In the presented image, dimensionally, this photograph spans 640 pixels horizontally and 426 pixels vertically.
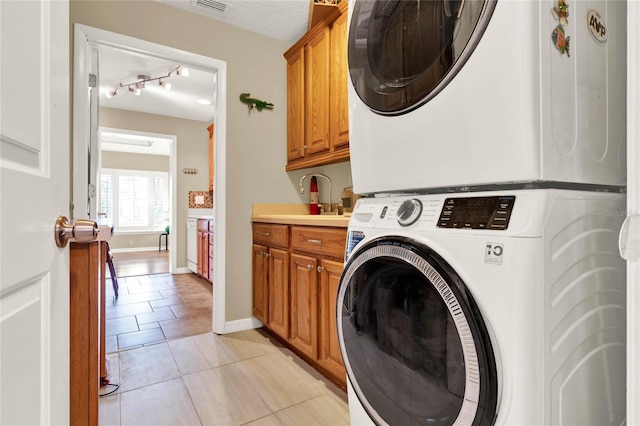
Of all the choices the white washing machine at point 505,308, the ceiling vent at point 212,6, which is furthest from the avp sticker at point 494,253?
the ceiling vent at point 212,6

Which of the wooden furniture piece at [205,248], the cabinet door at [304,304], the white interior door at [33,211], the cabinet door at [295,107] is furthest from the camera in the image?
the wooden furniture piece at [205,248]

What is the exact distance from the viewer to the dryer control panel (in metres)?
0.69

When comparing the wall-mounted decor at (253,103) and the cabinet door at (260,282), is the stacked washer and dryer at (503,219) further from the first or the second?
the wall-mounted decor at (253,103)

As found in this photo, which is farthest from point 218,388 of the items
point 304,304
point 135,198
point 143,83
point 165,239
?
point 135,198

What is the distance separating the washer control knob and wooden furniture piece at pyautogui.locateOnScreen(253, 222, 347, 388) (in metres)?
0.69

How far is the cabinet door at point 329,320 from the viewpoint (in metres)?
1.64

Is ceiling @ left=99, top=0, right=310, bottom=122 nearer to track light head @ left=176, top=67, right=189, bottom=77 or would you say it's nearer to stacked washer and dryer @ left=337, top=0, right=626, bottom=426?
track light head @ left=176, top=67, right=189, bottom=77

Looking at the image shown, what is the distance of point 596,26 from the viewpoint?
30.7 inches

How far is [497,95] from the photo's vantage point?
0.71 meters

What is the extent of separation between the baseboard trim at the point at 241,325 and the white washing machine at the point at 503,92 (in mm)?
1977

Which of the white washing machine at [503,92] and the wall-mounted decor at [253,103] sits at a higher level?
the wall-mounted decor at [253,103]

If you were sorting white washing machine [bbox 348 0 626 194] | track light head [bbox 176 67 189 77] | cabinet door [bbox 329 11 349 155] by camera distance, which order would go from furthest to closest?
track light head [bbox 176 67 189 77]
cabinet door [bbox 329 11 349 155]
white washing machine [bbox 348 0 626 194]
